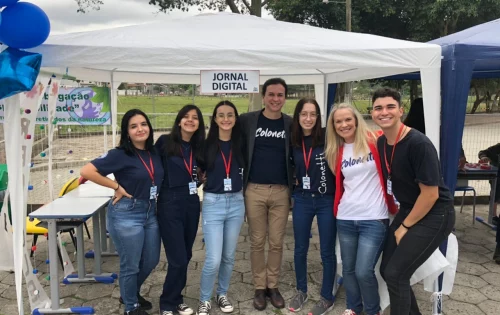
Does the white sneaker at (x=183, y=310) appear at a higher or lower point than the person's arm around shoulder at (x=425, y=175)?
lower

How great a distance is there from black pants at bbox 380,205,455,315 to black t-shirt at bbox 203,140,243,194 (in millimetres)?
1103

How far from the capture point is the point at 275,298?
3.23 m

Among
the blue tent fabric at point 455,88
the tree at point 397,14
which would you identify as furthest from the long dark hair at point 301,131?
the tree at point 397,14

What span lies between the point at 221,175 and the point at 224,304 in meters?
1.03

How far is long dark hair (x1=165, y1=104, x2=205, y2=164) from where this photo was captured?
2.87m

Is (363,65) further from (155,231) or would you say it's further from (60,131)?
(60,131)

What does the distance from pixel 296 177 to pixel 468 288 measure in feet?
6.40

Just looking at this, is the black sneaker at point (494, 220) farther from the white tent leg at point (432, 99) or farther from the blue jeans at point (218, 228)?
the blue jeans at point (218, 228)

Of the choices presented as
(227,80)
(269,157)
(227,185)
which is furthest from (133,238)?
(227,80)

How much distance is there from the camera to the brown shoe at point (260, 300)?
10.4 ft

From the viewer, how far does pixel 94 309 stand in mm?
3240

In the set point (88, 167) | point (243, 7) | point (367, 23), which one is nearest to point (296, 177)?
point (88, 167)

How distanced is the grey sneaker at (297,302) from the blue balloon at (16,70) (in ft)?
7.80

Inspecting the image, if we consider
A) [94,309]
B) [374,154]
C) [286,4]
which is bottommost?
[94,309]
